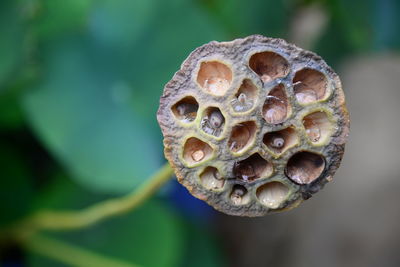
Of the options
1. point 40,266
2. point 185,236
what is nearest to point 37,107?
point 40,266

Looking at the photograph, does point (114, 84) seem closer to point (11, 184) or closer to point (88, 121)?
point (88, 121)

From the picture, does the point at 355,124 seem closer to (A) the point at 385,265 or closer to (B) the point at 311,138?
(A) the point at 385,265

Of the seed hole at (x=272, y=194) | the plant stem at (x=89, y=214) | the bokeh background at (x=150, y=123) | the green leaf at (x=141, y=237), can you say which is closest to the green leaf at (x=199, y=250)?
the bokeh background at (x=150, y=123)

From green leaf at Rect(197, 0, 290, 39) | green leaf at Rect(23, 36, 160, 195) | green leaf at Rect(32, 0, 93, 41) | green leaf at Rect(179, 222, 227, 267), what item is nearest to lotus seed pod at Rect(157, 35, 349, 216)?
green leaf at Rect(23, 36, 160, 195)

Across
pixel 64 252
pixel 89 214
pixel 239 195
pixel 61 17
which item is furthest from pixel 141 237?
pixel 239 195

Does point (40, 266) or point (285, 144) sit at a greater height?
point (40, 266)

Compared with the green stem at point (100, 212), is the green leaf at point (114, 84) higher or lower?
higher

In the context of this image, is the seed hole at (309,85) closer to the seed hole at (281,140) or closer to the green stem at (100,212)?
the seed hole at (281,140)
